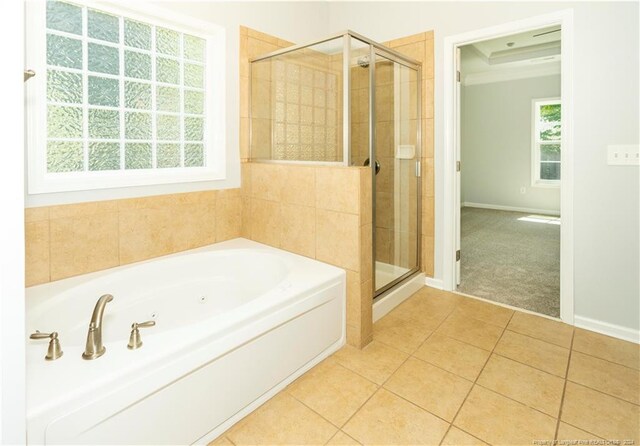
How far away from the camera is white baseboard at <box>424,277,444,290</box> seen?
9.93ft

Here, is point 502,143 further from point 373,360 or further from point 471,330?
point 373,360

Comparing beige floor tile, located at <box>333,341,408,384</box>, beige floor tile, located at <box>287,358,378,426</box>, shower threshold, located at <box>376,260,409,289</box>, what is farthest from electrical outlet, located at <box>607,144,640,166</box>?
beige floor tile, located at <box>287,358,378,426</box>

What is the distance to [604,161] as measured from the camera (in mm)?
2168

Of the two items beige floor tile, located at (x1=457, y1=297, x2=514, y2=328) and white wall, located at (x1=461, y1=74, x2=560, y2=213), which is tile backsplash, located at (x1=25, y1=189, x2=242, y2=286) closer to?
beige floor tile, located at (x1=457, y1=297, x2=514, y2=328)

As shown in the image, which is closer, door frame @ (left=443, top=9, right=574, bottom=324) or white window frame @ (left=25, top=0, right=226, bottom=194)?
white window frame @ (left=25, top=0, right=226, bottom=194)

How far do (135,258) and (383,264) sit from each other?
64.4 inches

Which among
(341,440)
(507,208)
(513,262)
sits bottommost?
(341,440)

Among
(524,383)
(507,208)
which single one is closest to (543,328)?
(524,383)

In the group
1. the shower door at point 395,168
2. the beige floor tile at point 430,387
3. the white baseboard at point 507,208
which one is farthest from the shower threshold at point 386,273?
the white baseboard at point 507,208

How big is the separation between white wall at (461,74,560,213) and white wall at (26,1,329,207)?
4.84 metres

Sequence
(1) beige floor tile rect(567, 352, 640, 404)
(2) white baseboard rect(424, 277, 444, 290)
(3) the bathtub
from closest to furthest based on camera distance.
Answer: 1. (3) the bathtub
2. (1) beige floor tile rect(567, 352, 640, 404)
3. (2) white baseboard rect(424, 277, 444, 290)

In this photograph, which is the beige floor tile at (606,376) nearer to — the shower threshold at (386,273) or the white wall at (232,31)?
the shower threshold at (386,273)

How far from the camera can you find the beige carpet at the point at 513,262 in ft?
9.47

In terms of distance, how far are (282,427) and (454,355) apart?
3.48 ft
